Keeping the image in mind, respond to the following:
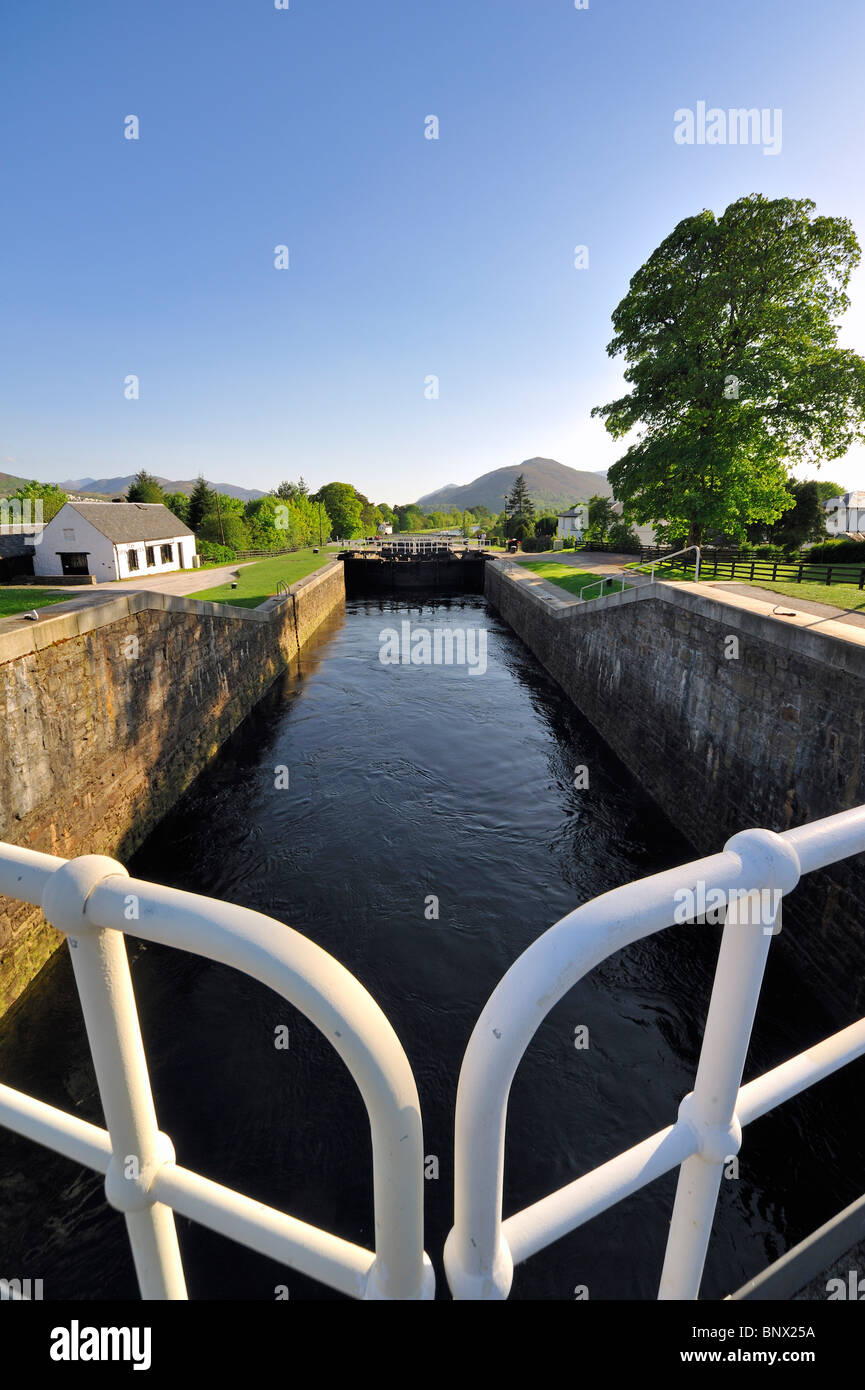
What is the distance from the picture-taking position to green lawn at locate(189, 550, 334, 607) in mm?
25300

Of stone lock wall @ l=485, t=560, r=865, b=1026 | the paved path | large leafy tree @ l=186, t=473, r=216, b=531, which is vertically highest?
large leafy tree @ l=186, t=473, r=216, b=531

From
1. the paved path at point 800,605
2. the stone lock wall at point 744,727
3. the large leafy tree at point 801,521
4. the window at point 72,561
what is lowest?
the stone lock wall at point 744,727

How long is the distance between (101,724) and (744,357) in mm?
21000

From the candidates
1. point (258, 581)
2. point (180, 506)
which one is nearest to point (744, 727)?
point (258, 581)

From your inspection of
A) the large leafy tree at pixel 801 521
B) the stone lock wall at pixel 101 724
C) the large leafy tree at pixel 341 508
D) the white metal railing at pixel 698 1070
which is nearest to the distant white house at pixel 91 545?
the stone lock wall at pixel 101 724

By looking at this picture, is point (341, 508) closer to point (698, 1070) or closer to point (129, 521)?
point (129, 521)

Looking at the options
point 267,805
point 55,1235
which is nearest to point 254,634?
point 267,805

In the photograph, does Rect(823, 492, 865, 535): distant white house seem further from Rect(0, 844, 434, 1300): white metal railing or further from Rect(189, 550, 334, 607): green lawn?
Rect(0, 844, 434, 1300): white metal railing

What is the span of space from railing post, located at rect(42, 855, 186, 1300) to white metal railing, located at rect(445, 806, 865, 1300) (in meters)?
0.69

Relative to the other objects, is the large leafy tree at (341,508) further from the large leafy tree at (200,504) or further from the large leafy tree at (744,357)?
the large leafy tree at (744,357)

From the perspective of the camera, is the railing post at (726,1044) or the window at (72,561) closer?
the railing post at (726,1044)

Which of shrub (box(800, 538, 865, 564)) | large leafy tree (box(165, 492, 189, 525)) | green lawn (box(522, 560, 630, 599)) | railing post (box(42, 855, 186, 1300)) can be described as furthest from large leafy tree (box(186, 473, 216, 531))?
railing post (box(42, 855, 186, 1300))

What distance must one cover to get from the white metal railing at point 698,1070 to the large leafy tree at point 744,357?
2101cm

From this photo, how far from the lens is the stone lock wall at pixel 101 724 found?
9.21m
